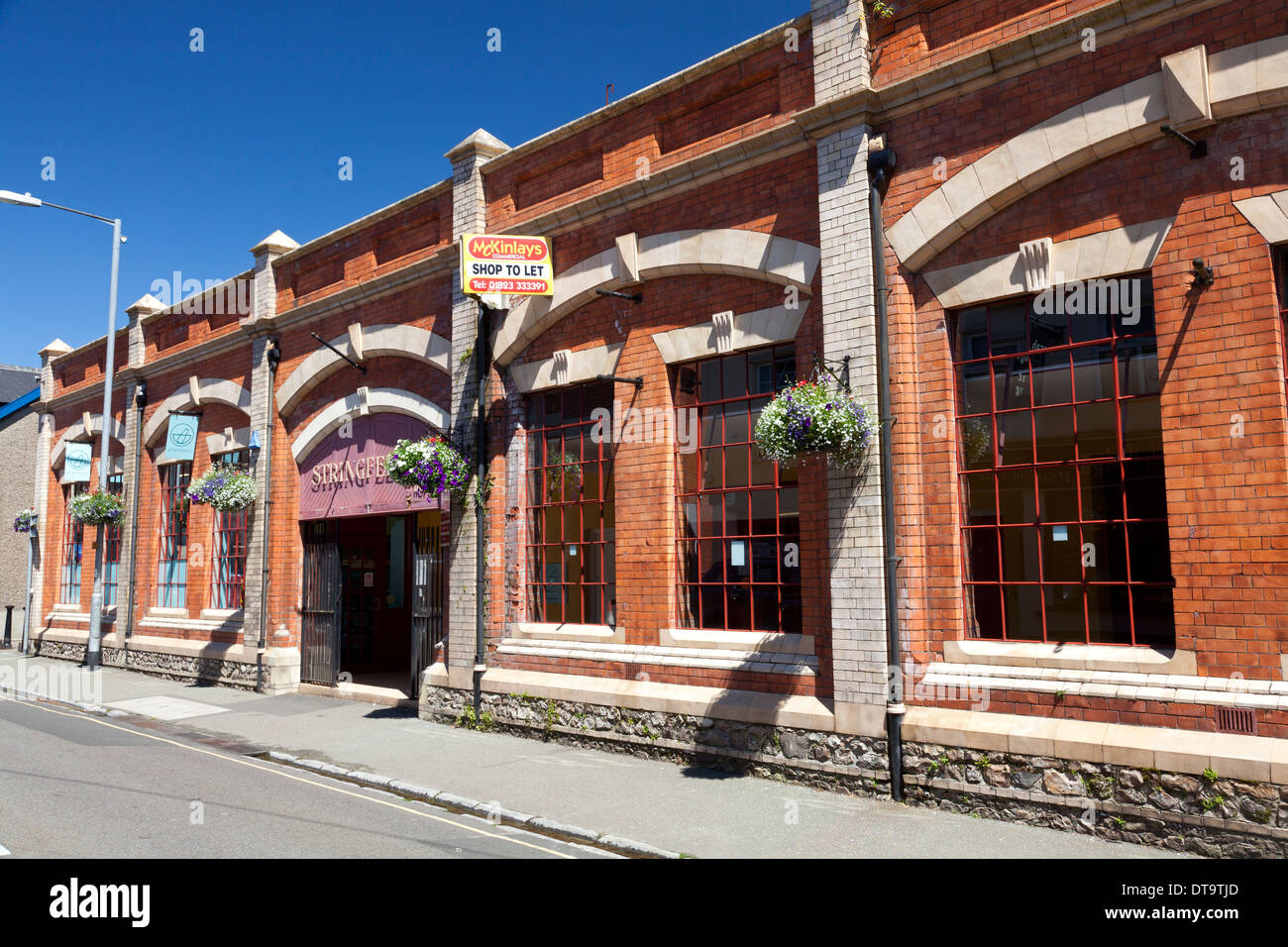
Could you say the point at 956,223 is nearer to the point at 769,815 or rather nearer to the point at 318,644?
the point at 769,815

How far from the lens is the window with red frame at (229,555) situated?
17750 millimetres

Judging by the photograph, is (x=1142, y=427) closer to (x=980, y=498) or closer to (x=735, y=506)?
(x=980, y=498)

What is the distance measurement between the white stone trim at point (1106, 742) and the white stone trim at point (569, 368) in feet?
17.7

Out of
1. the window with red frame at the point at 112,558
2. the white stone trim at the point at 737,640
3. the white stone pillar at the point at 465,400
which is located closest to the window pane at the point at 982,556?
the white stone trim at the point at 737,640

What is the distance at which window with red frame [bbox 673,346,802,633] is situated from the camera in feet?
31.3

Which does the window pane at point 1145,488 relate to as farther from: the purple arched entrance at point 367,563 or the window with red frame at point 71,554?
the window with red frame at point 71,554

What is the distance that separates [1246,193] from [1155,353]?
1.28 meters

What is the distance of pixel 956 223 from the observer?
8.15m

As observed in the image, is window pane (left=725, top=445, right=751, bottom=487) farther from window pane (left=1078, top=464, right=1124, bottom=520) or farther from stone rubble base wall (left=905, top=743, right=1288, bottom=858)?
window pane (left=1078, top=464, right=1124, bottom=520)

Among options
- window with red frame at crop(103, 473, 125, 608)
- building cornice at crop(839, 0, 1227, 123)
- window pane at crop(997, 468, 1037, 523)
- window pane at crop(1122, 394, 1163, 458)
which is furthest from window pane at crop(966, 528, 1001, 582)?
window with red frame at crop(103, 473, 125, 608)

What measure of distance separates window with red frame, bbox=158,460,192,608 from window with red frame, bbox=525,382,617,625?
10334mm

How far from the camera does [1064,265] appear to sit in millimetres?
7609

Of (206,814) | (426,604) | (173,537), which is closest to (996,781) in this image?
(206,814)
